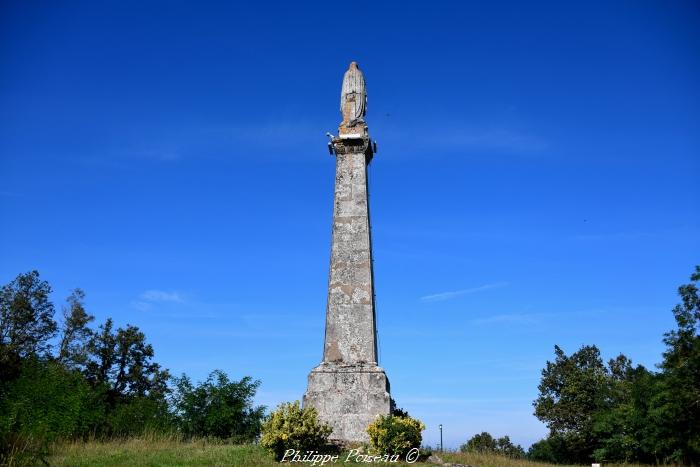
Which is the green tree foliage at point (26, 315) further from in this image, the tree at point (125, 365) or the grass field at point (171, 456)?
the grass field at point (171, 456)

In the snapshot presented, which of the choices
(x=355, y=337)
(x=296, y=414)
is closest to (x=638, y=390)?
(x=355, y=337)

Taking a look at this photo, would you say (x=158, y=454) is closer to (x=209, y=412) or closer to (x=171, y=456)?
(x=171, y=456)

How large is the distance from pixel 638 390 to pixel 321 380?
25.5 m

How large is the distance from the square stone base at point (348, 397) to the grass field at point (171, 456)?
1.77 metres

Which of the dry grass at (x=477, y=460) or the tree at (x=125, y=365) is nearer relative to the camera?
the dry grass at (x=477, y=460)

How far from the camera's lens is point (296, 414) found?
13.2 metres

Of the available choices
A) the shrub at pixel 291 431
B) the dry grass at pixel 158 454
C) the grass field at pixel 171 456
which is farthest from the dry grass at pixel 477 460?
the dry grass at pixel 158 454

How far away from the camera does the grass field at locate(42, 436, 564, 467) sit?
41.8ft

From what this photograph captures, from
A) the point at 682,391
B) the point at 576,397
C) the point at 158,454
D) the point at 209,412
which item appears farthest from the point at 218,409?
the point at 576,397

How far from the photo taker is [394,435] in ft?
42.8

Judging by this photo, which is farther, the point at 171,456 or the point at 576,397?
the point at 576,397

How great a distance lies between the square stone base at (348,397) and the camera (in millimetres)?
14961

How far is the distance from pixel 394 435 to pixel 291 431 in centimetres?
227

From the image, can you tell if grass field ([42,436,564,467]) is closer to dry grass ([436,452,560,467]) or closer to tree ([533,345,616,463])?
dry grass ([436,452,560,467])
